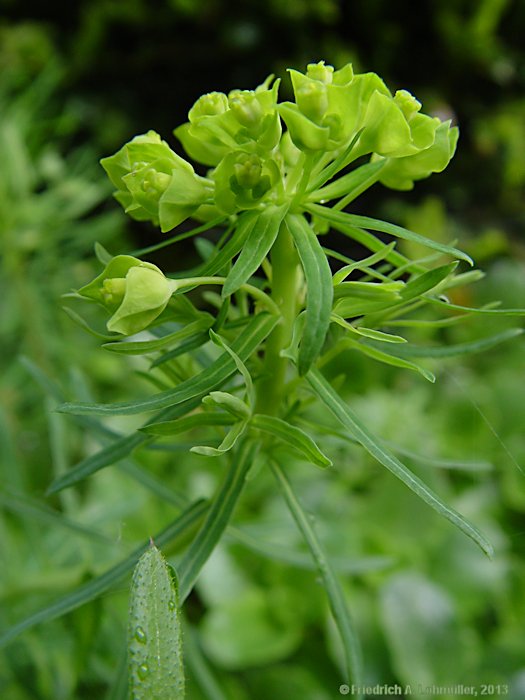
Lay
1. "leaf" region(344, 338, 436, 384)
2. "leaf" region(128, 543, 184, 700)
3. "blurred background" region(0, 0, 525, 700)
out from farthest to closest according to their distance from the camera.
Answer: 1. "blurred background" region(0, 0, 525, 700)
2. "leaf" region(344, 338, 436, 384)
3. "leaf" region(128, 543, 184, 700)

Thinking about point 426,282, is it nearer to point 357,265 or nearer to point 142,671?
point 357,265

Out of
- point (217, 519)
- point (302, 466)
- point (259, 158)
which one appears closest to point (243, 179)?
point (259, 158)

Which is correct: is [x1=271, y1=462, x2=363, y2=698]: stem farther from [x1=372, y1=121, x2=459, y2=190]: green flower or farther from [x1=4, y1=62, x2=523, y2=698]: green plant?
[x1=372, y1=121, x2=459, y2=190]: green flower

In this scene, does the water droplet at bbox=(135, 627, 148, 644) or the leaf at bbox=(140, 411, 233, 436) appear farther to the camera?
the leaf at bbox=(140, 411, 233, 436)

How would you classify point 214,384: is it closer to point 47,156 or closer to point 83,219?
point 47,156

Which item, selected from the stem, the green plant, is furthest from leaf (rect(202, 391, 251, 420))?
the stem

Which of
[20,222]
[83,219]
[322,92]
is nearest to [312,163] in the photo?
[322,92]

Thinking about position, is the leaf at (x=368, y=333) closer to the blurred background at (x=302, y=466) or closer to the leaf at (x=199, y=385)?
the leaf at (x=199, y=385)
